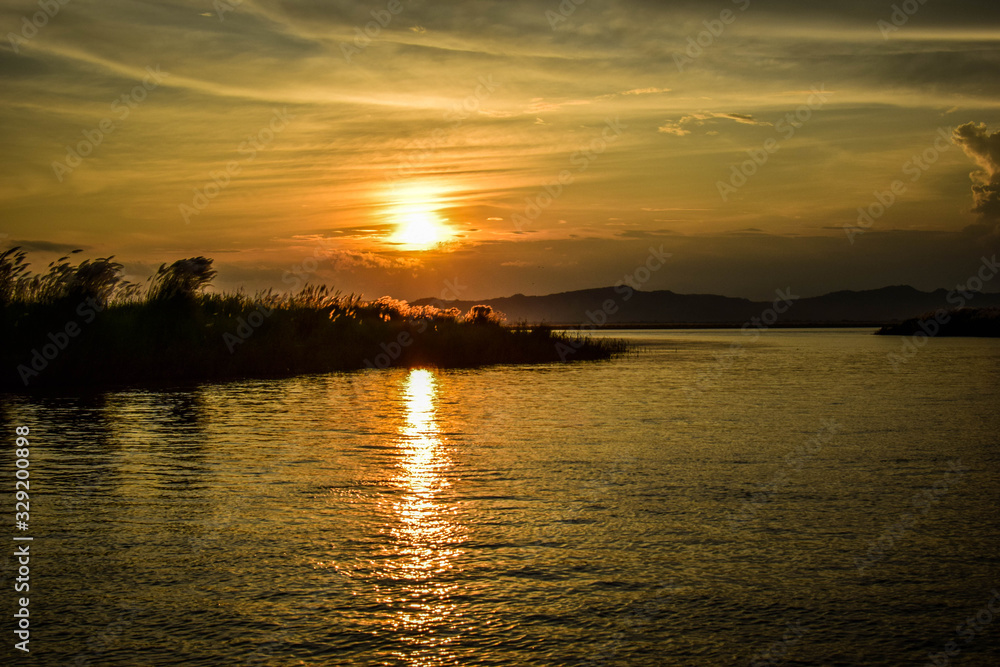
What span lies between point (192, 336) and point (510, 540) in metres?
22.8

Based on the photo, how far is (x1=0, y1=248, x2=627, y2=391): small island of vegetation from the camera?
23.1m

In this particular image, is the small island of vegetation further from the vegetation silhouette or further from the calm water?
the vegetation silhouette

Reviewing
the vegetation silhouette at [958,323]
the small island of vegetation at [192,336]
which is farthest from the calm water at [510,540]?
the vegetation silhouette at [958,323]

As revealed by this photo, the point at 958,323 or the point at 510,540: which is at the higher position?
the point at 958,323

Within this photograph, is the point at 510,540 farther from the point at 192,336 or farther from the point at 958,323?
the point at 958,323

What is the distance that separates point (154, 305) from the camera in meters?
27.5

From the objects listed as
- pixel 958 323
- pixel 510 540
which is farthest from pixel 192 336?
pixel 958 323

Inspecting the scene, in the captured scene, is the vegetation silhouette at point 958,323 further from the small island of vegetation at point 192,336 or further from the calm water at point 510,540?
the calm water at point 510,540

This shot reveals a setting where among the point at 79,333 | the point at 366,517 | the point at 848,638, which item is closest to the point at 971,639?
the point at 848,638

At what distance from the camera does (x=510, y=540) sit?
714 cm

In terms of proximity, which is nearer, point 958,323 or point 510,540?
point 510,540

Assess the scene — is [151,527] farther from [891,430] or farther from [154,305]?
[154,305]

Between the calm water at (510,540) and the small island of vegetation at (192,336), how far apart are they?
27.5ft

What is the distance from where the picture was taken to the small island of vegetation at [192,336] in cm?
2311
